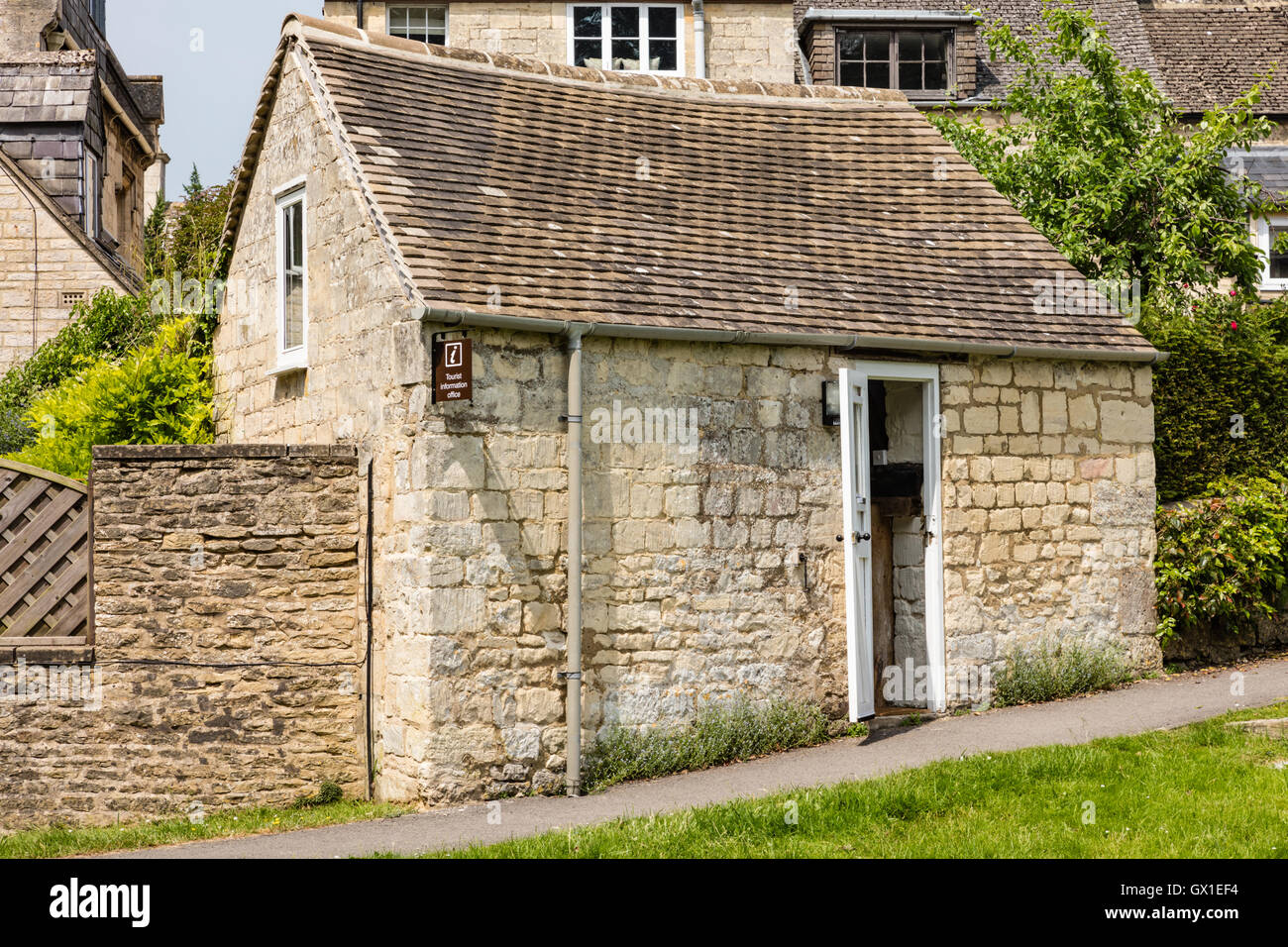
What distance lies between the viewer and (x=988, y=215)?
43.3ft

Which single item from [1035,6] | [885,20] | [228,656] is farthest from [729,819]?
[1035,6]

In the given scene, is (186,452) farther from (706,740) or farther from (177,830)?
(706,740)

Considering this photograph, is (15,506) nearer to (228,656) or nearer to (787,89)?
(228,656)

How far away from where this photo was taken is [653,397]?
10.1 metres

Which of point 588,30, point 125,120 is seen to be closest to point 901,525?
point 588,30

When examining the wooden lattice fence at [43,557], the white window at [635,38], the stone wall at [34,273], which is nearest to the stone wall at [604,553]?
the wooden lattice fence at [43,557]

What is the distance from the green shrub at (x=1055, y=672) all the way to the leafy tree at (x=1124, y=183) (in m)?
5.79

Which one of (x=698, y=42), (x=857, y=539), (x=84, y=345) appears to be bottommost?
(x=857, y=539)

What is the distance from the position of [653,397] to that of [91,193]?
16487mm

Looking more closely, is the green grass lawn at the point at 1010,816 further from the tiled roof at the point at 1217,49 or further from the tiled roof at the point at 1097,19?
the tiled roof at the point at 1217,49

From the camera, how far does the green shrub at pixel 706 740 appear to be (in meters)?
9.66

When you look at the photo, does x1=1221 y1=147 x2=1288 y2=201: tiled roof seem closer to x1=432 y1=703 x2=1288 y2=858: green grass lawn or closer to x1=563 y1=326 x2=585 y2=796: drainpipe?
x1=432 y1=703 x2=1288 y2=858: green grass lawn

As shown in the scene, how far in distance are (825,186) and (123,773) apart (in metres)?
8.14

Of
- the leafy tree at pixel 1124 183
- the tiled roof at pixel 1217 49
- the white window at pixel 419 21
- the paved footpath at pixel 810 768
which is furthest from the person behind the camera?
the tiled roof at pixel 1217 49
